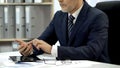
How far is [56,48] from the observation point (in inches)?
60.0

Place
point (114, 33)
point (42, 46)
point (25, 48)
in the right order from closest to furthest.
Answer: point (42, 46) < point (25, 48) < point (114, 33)

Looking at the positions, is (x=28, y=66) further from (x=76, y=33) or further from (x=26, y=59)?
(x=76, y=33)

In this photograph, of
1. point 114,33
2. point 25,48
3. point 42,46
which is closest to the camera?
point 42,46

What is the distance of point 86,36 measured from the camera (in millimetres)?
1703

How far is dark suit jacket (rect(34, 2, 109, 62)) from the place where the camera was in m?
1.55

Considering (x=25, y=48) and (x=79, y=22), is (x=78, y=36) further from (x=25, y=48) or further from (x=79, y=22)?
(x=25, y=48)

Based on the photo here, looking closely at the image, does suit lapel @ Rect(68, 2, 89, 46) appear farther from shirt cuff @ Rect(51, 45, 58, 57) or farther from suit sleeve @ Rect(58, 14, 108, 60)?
shirt cuff @ Rect(51, 45, 58, 57)

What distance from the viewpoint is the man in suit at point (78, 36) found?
60.4 inches

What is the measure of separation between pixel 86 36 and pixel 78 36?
0.17 ft

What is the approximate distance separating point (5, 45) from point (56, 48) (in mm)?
2130

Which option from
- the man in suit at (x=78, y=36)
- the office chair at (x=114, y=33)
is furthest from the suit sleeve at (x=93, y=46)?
the office chair at (x=114, y=33)

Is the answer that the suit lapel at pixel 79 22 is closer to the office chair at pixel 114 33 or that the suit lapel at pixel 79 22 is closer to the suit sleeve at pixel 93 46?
the suit sleeve at pixel 93 46

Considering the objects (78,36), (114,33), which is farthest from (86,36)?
(114,33)

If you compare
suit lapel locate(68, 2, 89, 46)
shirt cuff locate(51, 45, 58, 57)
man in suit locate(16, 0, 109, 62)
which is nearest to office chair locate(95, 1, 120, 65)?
man in suit locate(16, 0, 109, 62)
